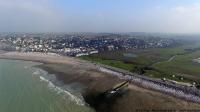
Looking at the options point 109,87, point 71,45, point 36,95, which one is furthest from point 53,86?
point 71,45

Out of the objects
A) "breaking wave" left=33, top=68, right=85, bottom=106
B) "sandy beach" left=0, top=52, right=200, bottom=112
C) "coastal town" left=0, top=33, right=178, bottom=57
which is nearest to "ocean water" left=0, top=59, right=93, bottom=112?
"breaking wave" left=33, top=68, right=85, bottom=106

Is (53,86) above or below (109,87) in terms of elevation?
below

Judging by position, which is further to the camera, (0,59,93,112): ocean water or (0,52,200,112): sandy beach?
(0,59,93,112): ocean water

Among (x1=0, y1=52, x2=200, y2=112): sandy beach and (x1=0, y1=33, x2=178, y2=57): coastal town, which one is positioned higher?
(x1=0, y1=52, x2=200, y2=112): sandy beach

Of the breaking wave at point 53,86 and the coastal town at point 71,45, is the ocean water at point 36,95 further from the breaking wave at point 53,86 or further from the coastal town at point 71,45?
the coastal town at point 71,45

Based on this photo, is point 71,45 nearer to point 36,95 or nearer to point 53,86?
point 53,86

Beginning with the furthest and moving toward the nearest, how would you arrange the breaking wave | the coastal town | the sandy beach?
the coastal town
the breaking wave
the sandy beach

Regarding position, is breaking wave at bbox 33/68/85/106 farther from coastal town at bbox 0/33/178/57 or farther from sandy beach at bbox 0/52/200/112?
coastal town at bbox 0/33/178/57

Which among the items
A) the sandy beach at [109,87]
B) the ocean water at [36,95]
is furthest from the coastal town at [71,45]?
the ocean water at [36,95]
